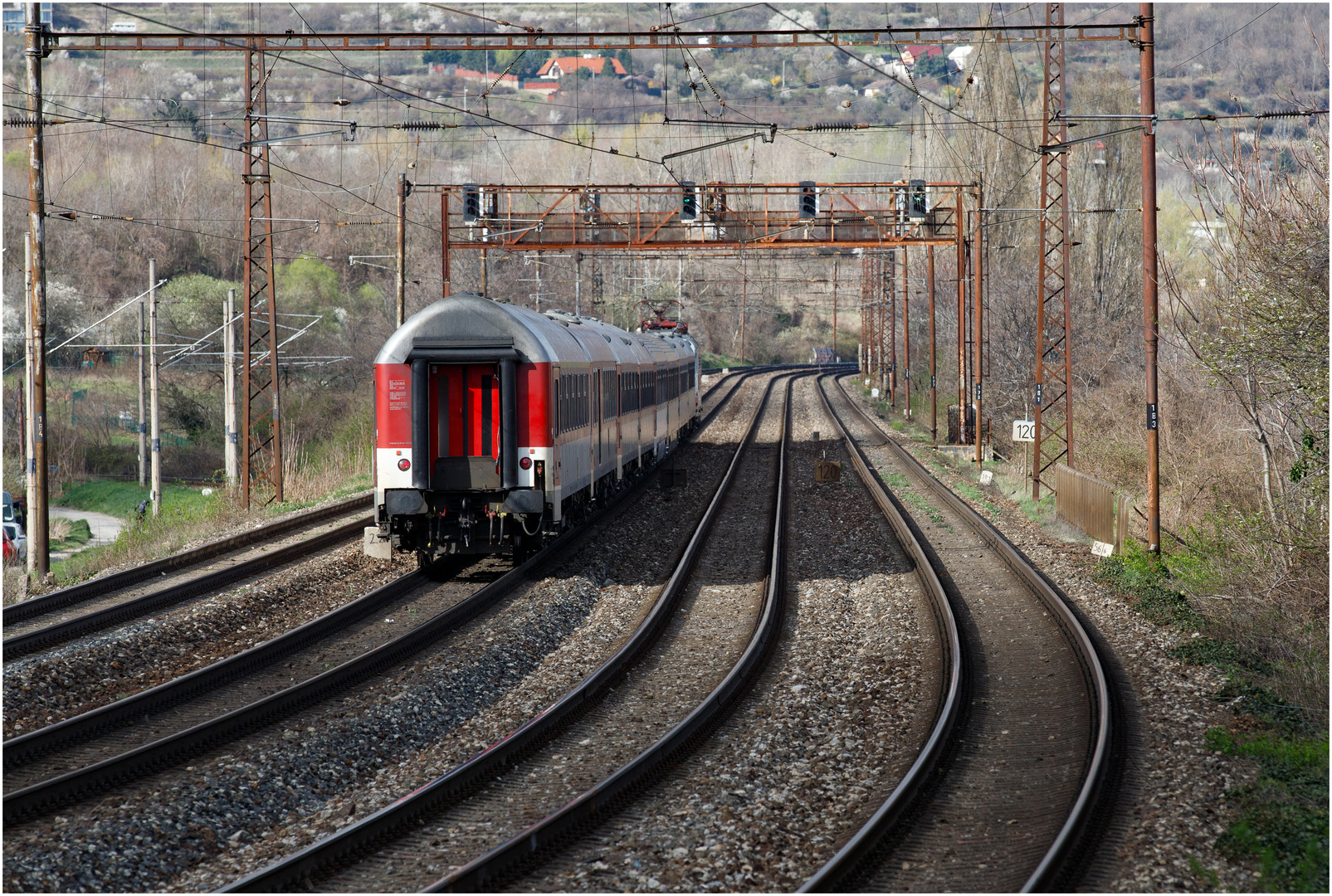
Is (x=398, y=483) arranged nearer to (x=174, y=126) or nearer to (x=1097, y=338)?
(x=1097, y=338)

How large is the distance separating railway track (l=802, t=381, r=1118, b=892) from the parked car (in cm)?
2642

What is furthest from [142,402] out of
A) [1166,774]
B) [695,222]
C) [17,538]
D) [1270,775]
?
[1270,775]

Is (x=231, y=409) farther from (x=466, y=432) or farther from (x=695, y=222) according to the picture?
(x=466, y=432)

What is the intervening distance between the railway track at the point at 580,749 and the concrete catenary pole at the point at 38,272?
957cm

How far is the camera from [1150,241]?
15258mm

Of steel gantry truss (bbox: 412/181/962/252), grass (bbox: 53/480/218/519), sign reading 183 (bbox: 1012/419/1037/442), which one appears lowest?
grass (bbox: 53/480/218/519)

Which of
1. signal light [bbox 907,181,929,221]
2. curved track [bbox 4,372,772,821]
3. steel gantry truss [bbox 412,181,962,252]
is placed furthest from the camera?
signal light [bbox 907,181,929,221]

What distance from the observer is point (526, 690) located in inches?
411

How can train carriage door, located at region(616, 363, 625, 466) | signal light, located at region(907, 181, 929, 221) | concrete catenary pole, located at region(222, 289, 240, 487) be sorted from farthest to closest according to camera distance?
signal light, located at region(907, 181, 929, 221) → concrete catenary pole, located at region(222, 289, 240, 487) → train carriage door, located at region(616, 363, 625, 466)

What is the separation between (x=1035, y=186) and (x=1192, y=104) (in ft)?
350

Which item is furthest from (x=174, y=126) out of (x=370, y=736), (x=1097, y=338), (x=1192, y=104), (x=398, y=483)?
(x=1192, y=104)

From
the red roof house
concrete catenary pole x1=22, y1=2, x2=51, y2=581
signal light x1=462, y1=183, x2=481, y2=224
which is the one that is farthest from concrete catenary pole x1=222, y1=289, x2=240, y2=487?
the red roof house

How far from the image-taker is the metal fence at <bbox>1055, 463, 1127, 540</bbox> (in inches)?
687

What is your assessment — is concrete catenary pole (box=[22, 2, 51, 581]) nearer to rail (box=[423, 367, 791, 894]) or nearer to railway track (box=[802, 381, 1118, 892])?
rail (box=[423, 367, 791, 894])
